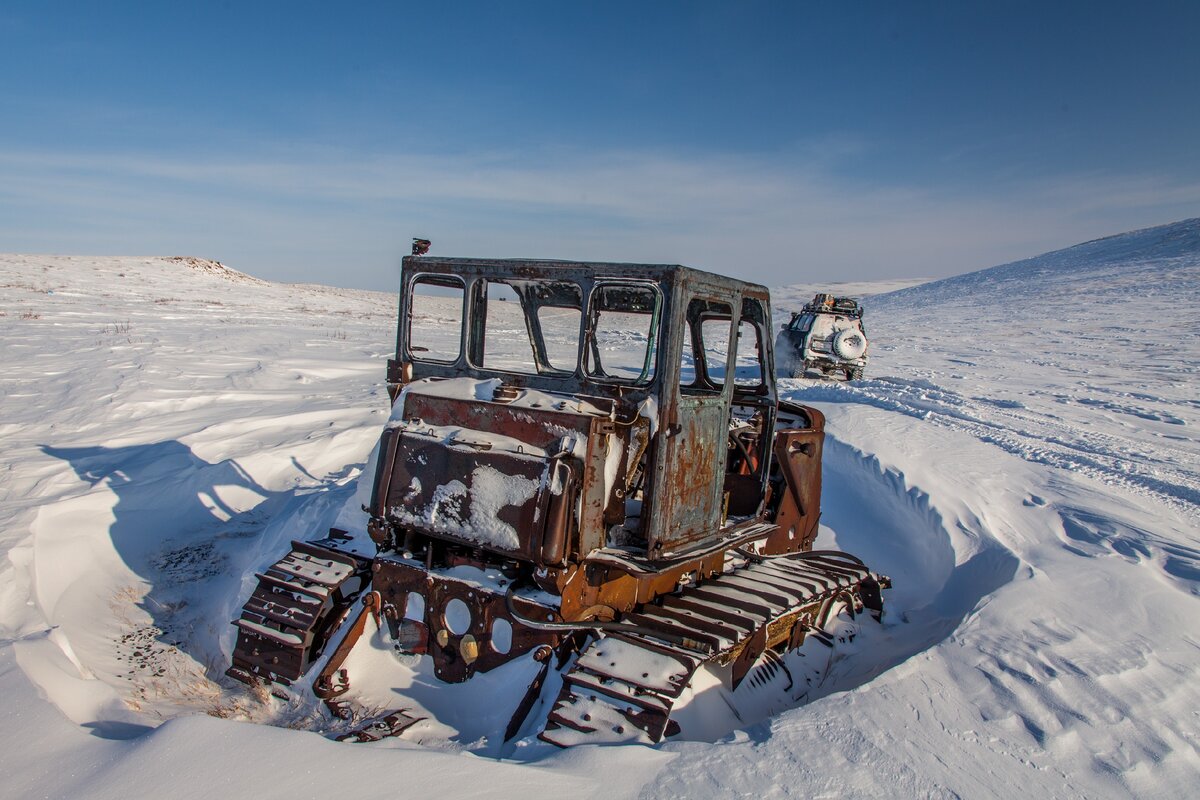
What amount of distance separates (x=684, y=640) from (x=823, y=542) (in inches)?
151

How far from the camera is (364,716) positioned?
12.8ft

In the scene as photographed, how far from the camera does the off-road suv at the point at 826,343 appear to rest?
16.9 meters

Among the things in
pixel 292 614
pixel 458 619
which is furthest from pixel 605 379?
pixel 292 614

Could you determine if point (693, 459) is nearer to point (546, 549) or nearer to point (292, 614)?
point (546, 549)

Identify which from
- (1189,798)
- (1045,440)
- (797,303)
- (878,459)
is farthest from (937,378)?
(797,303)

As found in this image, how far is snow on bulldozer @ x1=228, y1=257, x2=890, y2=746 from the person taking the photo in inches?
146

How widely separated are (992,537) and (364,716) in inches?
203

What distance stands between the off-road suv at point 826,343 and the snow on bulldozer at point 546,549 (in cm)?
1274

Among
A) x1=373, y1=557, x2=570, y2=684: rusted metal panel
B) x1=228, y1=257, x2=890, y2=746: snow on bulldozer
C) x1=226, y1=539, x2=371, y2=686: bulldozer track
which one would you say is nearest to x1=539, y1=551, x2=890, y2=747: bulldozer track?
x1=228, y1=257, x2=890, y2=746: snow on bulldozer

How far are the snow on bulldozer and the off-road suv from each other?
1274 cm

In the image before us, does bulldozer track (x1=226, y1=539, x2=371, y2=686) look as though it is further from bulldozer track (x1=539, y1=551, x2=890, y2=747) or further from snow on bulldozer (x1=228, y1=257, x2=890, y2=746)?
bulldozer track (x1=539, y1=551, x2=890, y2=747)

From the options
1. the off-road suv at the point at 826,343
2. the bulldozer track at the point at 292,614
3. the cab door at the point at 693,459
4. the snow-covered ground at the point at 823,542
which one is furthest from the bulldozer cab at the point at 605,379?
the off-road suv at the point at 826,343

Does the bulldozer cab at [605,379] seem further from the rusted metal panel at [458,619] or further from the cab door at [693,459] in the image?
the rusted metal panel at [458,619]

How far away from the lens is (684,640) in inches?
151
